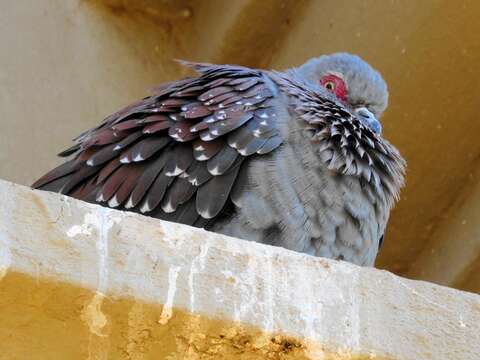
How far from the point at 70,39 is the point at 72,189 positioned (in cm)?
181

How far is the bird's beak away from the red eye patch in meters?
0.12

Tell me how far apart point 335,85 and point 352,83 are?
77mm

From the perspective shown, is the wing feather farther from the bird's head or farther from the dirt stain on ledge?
the dirt stain on ledge

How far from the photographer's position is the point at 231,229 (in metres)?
4.00

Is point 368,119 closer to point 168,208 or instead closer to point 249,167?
point 249,167

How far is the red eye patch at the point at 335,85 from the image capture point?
500 centimetres

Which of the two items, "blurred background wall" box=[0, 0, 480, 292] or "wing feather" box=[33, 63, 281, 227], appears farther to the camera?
"blurred background wall" box=[0, 0, 480, 292]

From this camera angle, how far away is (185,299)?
114 inches

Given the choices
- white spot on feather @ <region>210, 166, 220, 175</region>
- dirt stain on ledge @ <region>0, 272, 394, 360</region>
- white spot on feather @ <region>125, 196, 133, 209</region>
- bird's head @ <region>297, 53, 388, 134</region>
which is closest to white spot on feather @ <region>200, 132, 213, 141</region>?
white spot on feather @ <region>210, 166, 220, 175</region>

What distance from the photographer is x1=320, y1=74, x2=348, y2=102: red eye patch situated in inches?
197

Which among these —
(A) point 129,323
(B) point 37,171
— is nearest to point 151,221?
(A) point 129,323

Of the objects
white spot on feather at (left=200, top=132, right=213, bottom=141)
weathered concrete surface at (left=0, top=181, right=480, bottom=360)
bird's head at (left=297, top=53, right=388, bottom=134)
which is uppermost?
weathered concrete surface at (left=0, top=181, right=480, bottom=360)

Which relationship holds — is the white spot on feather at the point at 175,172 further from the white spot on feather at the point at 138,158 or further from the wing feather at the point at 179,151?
the white spot on feather at the point at 138,158

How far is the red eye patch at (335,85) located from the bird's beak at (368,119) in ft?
0.41
